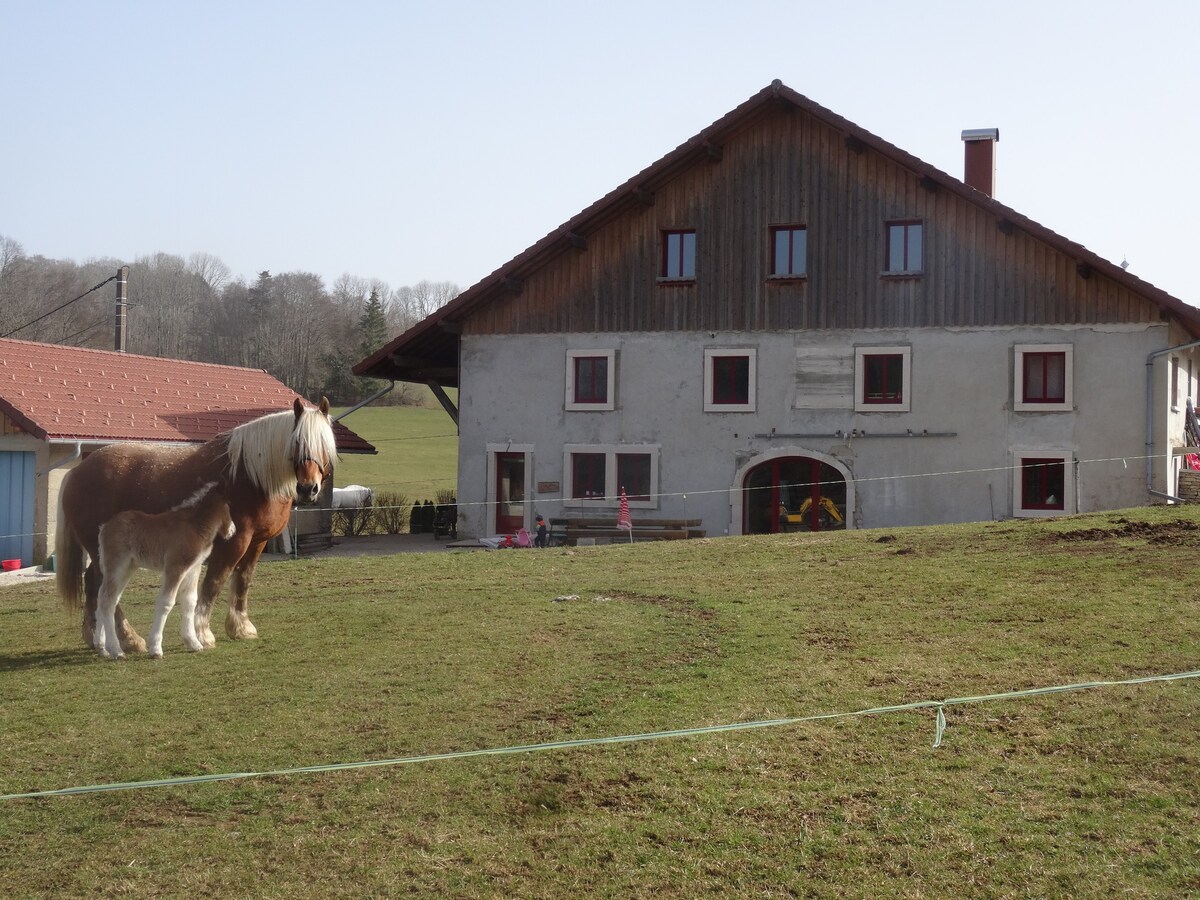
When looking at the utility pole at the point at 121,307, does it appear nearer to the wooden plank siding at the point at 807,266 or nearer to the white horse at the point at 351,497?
the white horse at the point at 351,497

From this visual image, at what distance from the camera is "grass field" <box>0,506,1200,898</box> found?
5887 millimetres

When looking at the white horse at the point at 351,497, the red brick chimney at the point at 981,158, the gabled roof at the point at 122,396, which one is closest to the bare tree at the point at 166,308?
the white horse at the point at 351,497

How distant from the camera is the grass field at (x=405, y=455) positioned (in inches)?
1928

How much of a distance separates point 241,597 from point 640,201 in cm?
1747

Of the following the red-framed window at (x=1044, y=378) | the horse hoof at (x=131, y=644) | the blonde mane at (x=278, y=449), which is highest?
the red-framed window at (x=1044, y=378)

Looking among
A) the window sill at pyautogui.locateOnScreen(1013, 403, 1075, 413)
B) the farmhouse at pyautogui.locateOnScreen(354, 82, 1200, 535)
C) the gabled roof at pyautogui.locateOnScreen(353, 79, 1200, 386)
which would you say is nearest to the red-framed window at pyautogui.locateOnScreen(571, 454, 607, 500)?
the farmhouse at pyautogui.locateOnScreen(354, 82, 1200, 535)

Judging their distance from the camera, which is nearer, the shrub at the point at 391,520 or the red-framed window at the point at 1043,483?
the red-framed window at the point at 1043,483

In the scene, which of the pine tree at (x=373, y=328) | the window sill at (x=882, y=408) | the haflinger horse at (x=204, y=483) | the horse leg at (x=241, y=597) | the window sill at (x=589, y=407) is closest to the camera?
the haflinger horse at (x=204, y=483)

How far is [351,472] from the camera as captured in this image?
53.8 metres

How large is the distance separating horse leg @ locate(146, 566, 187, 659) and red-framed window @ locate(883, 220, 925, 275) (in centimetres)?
1861

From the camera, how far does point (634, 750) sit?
25.1 ft

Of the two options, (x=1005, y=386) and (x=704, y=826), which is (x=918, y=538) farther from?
(x=704, y=826)

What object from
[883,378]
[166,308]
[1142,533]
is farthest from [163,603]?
[166,308]

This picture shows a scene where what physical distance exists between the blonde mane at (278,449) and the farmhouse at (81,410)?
1418cm
